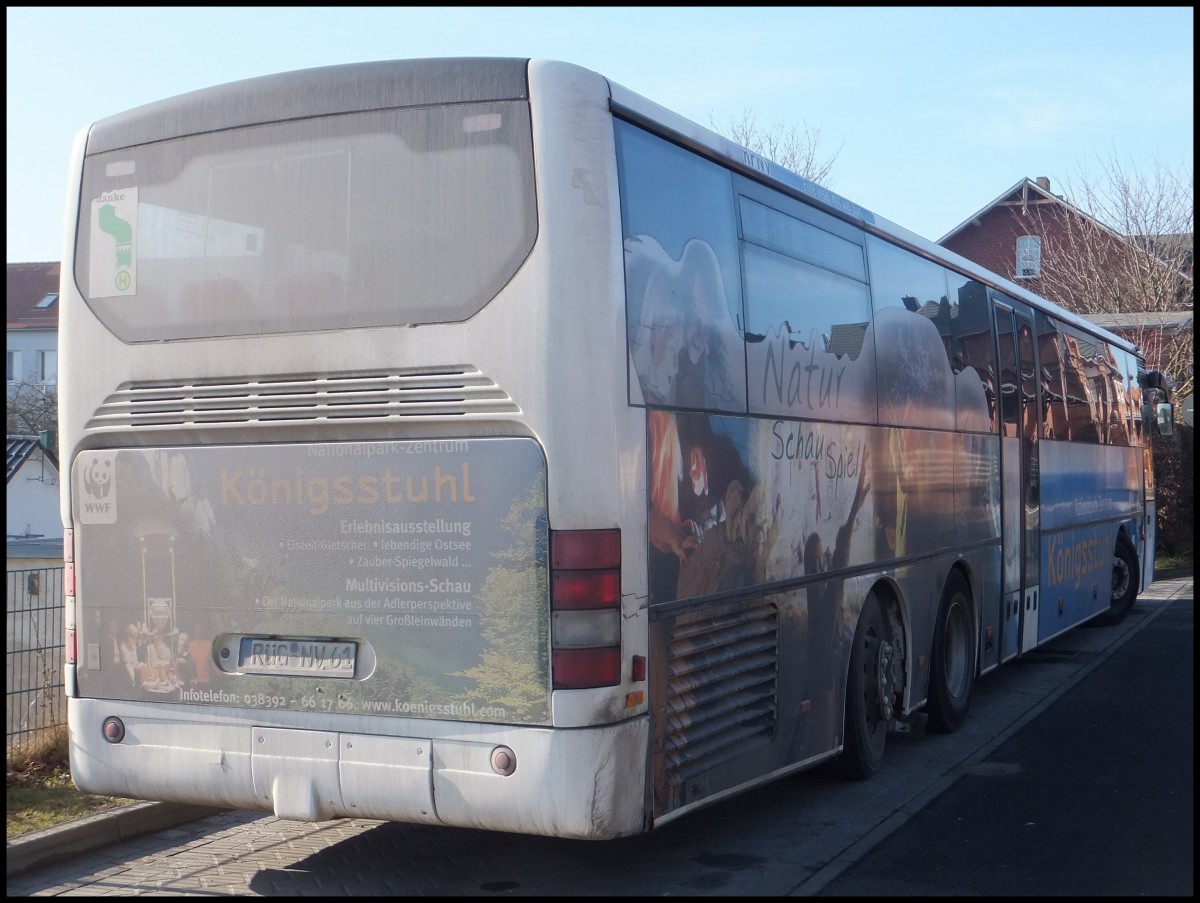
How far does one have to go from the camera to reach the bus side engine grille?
5.68 metres

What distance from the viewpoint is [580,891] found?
5.84 m

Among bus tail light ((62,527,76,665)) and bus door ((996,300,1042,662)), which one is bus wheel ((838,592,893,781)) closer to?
bus door ((996,300,1042,662))

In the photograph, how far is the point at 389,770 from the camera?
212 inches

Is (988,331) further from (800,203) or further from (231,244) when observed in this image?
(231,244)

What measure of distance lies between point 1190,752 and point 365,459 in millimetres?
6290

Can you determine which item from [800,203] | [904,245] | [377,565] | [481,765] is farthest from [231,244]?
[904,245]

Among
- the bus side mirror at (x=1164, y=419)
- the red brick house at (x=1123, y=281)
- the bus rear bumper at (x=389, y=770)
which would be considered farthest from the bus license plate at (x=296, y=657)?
the red brick house at (x=1123, y=281)

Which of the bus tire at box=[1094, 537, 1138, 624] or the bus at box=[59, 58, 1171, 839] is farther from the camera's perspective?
the bus tire at box=[1094, 537, 1138, 624]

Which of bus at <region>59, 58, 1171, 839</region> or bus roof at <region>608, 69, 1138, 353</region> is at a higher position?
bus roof at <region>608, 69, 1138, 353</region>

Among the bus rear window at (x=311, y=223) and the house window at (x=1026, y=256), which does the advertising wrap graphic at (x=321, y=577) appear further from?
the house window at (x=1026, y=256)

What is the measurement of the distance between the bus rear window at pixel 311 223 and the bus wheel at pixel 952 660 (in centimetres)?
521

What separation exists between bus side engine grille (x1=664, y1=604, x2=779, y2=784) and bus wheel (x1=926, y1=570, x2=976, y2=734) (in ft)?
10.3

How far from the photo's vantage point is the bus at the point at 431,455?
525 cm

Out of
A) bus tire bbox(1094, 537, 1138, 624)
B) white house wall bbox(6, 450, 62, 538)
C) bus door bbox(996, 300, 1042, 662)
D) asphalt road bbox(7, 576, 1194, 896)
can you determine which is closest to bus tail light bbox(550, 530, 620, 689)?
asphalt road bbox(7, 576, 1194, 896)
